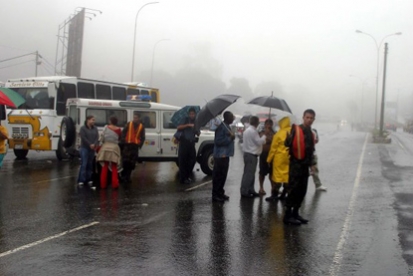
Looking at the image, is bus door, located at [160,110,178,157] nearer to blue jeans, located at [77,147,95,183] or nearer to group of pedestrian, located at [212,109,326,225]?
blue jeans, located at [77,147,95,183]

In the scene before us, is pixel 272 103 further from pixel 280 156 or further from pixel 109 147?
pixel 109 147

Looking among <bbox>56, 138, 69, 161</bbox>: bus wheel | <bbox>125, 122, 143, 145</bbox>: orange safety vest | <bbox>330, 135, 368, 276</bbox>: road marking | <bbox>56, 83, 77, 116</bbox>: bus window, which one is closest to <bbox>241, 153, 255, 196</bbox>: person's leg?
<bbox>330, 135, 368, 276</bbox>: road marking

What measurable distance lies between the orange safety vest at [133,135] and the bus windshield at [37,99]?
6740mm

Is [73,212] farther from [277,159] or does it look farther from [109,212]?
[277,159]

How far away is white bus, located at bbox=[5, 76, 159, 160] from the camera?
16359 millimetres

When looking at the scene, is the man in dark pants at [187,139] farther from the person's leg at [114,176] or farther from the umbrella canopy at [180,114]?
the person's leg at [114,176]

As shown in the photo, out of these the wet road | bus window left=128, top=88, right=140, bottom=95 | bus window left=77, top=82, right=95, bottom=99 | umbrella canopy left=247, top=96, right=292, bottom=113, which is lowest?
the wet road

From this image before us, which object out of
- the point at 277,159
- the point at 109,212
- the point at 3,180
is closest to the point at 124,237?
the point at 109,212

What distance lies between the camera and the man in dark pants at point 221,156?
930cm

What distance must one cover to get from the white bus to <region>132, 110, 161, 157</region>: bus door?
4863 millimetres

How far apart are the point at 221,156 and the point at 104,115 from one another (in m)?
4.55

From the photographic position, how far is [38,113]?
16.5 metres

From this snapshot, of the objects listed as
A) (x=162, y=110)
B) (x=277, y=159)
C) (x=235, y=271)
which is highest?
(x=162, y=110)

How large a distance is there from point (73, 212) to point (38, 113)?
9227mm
